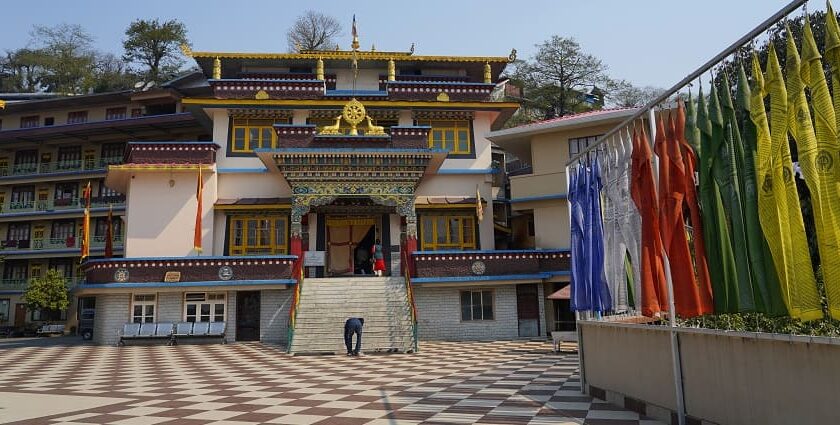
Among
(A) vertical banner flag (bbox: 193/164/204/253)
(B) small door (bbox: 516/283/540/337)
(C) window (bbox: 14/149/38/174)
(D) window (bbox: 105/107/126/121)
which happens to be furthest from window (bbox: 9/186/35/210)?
(B) small door (bbox: 516/283/540/337)

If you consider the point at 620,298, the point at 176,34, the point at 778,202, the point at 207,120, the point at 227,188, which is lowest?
the point at 620,298

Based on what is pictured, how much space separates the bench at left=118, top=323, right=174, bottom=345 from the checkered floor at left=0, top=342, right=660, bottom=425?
9.72 ft

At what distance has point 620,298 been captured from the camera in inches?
308

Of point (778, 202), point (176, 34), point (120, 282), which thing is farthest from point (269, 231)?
point (176, 34)

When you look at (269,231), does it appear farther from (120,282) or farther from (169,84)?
(169,84)

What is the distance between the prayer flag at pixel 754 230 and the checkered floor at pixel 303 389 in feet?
7.64

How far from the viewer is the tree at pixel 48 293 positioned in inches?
1172

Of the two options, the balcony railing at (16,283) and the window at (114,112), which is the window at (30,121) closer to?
the window at (114,112)

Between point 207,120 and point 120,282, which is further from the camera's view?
point 207,120

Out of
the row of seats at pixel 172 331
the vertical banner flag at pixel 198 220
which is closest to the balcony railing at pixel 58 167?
the vertical banner flag at pixel 198 220

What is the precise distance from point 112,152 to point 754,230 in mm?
38150

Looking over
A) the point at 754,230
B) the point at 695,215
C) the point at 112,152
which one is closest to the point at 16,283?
the point at 112,152

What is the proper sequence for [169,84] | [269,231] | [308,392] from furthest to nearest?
[169,84] < [269,231] < [308,392]

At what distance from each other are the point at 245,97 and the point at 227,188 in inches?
155
